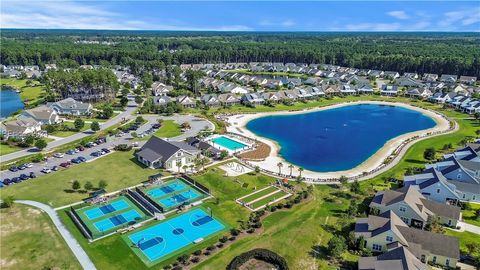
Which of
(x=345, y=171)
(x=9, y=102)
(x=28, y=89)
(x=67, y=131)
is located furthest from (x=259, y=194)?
(x=28, y=89)

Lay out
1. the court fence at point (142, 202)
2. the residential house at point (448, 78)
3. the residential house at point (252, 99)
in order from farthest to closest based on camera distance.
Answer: the residential house at point (448, 78), the residential house at point (252, 99), the court fence at point (142, 202)

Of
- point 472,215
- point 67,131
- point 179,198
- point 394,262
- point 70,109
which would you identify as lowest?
point 179,198

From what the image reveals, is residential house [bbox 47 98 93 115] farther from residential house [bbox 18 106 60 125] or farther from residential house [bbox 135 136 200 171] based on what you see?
residential house [bbox 135 136 200 171]

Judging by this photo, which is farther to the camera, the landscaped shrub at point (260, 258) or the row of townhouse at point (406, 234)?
the landscaped shrub at point (260, 258)

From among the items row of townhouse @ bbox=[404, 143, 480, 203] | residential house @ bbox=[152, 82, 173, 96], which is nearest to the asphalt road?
residential house @ bbox=[152, 82, 173, 96]

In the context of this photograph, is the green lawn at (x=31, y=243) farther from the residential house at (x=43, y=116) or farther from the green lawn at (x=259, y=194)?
the residential house at (x=43, y=116)

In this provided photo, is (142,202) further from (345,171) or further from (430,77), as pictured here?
(430,77)

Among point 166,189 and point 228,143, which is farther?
point 228,143

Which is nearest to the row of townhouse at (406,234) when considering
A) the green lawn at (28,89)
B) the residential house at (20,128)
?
the residential house at (20,128)
